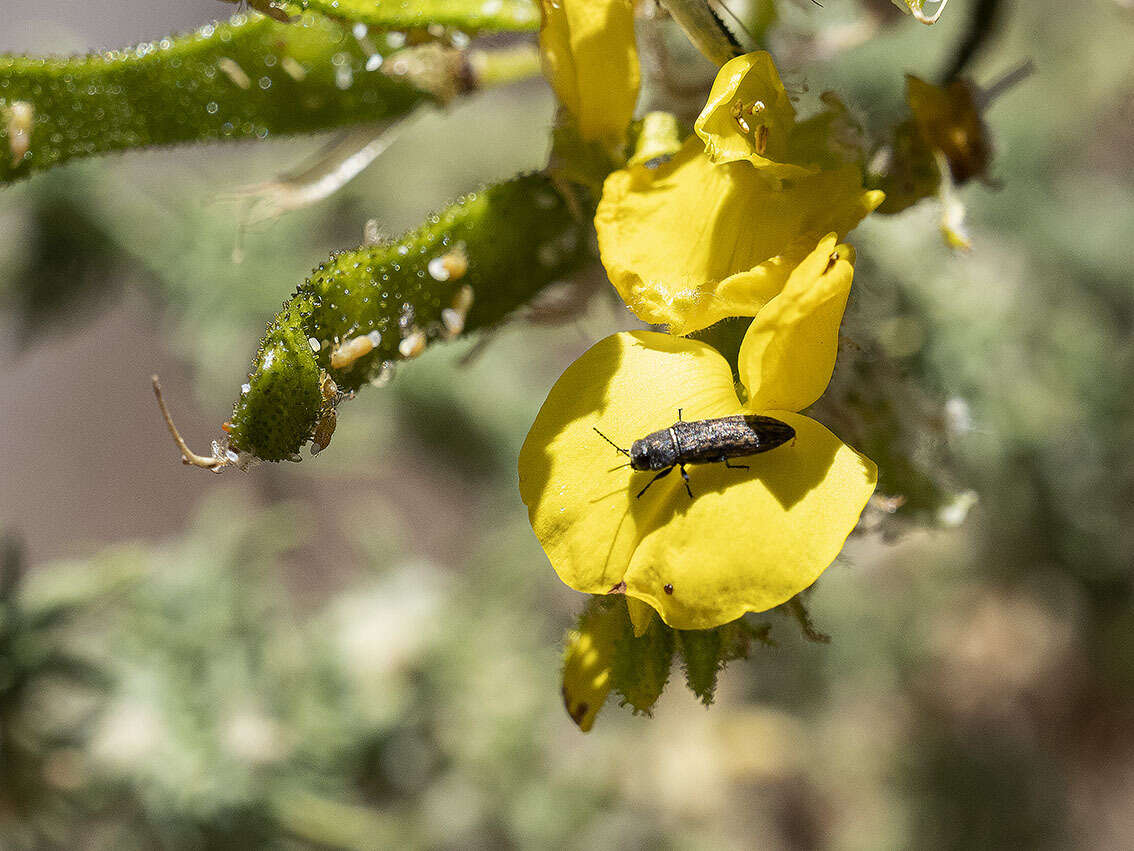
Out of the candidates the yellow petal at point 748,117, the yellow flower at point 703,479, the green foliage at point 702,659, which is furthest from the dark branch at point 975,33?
the green foliage at point 702,659

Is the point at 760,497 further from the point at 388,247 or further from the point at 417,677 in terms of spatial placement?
the point at 417,677

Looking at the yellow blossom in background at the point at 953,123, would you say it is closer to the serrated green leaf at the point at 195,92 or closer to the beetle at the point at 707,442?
the beetle at the point at 707,442

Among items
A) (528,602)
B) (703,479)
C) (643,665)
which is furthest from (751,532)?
(528,602)

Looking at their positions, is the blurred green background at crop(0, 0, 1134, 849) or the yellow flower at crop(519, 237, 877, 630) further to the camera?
the blurred green background at crop(0, 0, 1134, 849)

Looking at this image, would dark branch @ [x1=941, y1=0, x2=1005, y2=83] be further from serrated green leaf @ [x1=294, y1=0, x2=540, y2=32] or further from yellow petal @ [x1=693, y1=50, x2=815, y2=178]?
serrated green leaf @ [x1=294, y1=0, x2=540, y2=32]

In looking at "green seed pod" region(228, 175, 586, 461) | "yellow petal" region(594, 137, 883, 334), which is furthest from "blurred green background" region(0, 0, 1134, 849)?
"yellow petal" region(594, 137, 883, 334)

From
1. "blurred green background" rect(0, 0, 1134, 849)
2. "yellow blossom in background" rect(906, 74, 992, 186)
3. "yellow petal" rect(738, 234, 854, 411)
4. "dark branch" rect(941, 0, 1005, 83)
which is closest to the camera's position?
"yellow petal" rect(738, 234, 854, 411)

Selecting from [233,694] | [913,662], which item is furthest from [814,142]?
[913,662]
